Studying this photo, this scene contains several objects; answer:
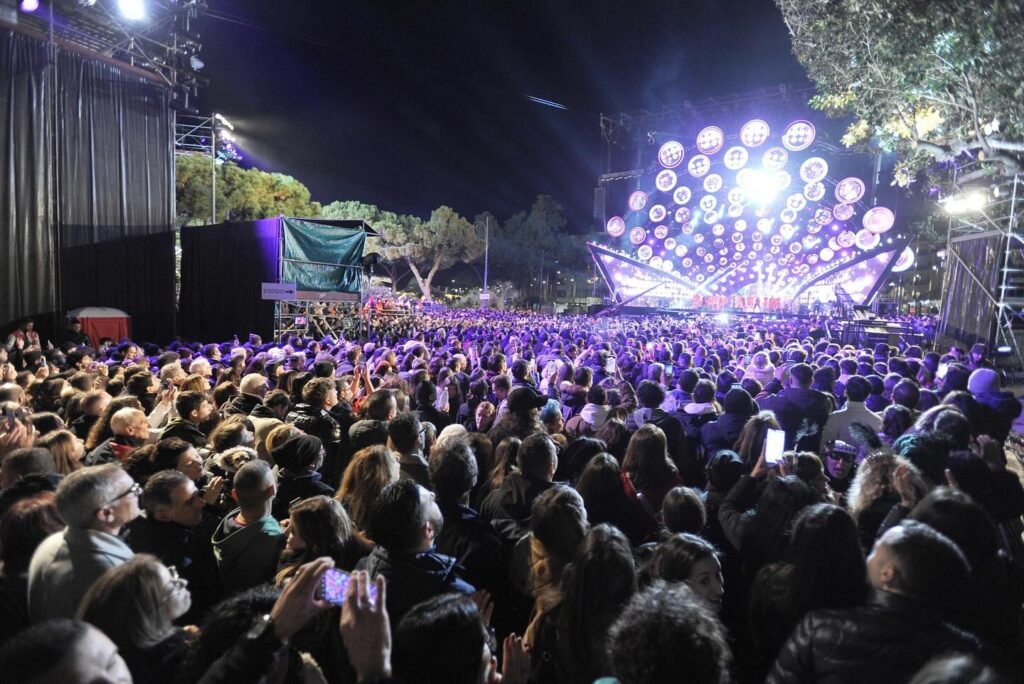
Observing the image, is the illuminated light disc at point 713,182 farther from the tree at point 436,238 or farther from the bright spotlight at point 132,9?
the bright spotlight at point 132,9

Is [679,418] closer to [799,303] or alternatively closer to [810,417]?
[810,417]

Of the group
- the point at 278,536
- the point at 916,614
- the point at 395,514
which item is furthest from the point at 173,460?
the point at 916,614

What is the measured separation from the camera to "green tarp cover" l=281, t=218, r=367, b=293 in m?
16.7

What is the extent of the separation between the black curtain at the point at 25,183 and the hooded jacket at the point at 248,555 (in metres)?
17.3

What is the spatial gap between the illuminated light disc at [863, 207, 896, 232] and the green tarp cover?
22.8m

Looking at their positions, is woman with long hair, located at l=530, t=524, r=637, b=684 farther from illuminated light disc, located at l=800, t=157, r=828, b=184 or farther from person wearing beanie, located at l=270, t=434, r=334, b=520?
illuminated light disc, located at l=800, t=157, r=828, b=184

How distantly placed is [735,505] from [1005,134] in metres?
8.53

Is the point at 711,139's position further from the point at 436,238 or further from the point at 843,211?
the point at 436,238

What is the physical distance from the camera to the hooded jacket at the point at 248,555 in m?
2.59

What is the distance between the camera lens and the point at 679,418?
5.27 meters

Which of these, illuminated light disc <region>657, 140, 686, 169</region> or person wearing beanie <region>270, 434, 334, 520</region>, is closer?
person wearing beanie <region>270, 434, 334, 520</region>

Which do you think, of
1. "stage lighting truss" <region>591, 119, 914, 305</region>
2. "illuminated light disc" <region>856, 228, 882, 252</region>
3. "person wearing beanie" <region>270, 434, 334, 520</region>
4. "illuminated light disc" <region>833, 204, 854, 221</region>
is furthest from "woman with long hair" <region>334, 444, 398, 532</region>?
"illuminated light disc" <region>856, 228, 882, 252</region>

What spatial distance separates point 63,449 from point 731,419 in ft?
15.6

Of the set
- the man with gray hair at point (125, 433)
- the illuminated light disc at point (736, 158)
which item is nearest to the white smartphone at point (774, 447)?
the man with gray hair at point (125, 433)
